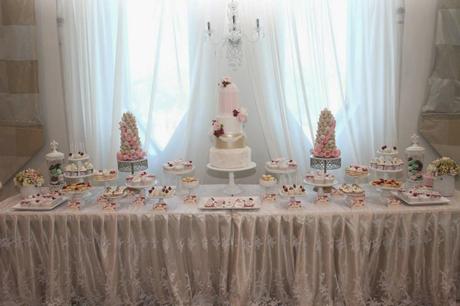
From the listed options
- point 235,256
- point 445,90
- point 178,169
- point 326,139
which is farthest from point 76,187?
point 445,90

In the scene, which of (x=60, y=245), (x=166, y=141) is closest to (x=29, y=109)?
(x=166, y=141)

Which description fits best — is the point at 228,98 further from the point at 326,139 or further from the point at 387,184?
the point at 387,184

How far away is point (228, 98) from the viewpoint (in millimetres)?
2947

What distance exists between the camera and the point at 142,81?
3514mm

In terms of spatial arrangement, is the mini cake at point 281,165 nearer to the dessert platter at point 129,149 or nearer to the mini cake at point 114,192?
the dessert platter at point 129,149

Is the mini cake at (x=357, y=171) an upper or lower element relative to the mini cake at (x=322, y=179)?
upper

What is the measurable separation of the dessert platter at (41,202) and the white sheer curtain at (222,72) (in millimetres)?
746

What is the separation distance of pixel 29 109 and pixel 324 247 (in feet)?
8.82

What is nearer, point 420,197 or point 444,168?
point 420,197

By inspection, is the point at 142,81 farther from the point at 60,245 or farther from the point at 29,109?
the point at 60,245

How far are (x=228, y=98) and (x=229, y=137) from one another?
0.28 m

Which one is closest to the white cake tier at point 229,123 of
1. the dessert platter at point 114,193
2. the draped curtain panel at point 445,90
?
the dessert platter at point 114,193

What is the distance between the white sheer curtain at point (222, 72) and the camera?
11.1 feet

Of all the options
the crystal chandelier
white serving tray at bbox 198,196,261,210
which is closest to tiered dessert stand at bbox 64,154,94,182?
white serving tray at bbox 198,196,261,210
